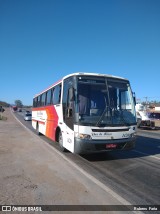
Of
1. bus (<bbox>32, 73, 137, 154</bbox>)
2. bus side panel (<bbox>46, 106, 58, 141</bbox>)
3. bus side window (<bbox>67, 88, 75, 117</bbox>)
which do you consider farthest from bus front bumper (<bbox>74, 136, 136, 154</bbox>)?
bus side panel (<bbox>46, 106, 58, 141</bbox>)

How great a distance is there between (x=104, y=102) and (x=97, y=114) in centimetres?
59

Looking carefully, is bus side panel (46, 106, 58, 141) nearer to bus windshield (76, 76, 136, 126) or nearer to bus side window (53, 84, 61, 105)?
bus side window (53, 84, 61, 105)

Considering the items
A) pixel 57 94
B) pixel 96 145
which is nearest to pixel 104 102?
pixel 96 145

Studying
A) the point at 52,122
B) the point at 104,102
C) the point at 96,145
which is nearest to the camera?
the point at 96,145

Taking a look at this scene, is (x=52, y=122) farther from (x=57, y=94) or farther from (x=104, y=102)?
(x=104, y=102)

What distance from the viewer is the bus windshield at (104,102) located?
8.07 meters

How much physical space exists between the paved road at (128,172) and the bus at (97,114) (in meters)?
0.60

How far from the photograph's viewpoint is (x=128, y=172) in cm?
712

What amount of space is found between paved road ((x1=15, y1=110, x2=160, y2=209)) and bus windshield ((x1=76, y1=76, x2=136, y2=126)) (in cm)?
145

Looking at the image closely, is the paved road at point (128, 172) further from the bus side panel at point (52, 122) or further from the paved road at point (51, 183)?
the bus side panel at point (52, 122)

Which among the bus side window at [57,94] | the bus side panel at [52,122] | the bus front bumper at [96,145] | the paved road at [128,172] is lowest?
the paved road at [128,172]

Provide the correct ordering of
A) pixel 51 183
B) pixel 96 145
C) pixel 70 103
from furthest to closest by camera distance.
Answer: pixel 70 103, pixel 96 145, pixel 51 183

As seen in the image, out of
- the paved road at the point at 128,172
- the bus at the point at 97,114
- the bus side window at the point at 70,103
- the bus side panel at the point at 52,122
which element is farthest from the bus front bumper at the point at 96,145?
the bus side panel at the point at 52,122

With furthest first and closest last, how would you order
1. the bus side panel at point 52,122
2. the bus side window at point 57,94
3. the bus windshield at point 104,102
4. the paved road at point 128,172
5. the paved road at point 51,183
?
the bus side panel at point 52,122 < the bus side window at point 57,94 < the bus windshield at point 104,102 < the paved road at point 128,172 < the paved road at point 51,183
